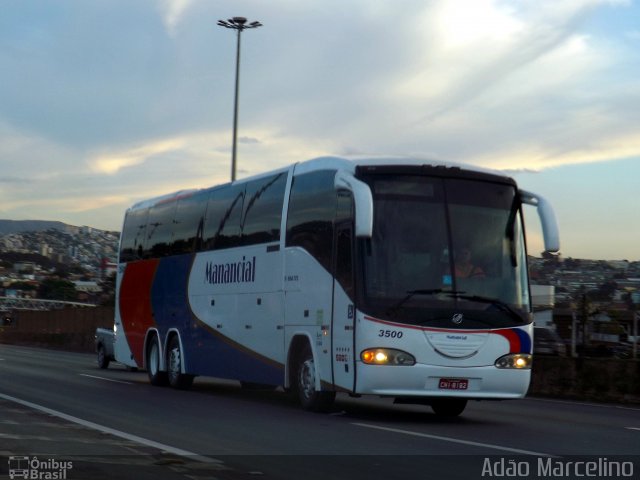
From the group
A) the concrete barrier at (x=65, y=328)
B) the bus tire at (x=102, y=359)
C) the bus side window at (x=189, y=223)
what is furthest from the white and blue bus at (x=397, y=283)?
the concrete barrier at (x=65, y=328)

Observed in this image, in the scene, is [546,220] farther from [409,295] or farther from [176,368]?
[176,368]

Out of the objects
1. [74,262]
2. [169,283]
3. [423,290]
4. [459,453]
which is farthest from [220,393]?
[74,262]

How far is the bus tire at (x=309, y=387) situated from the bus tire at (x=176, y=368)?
595 centimetres

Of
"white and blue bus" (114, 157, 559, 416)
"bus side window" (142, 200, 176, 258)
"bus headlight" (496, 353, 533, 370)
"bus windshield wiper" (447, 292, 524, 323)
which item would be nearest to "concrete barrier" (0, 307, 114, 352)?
"bus side window" (142, 200, 176, 258)

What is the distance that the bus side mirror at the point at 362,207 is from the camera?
14.4 metres

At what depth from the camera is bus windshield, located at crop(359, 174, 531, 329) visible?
1496cm

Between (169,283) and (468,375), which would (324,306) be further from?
(169,283)

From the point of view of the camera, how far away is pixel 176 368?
2284 centimetres

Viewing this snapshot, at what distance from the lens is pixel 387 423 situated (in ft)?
49.0

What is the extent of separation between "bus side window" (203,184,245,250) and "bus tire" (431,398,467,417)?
508cm

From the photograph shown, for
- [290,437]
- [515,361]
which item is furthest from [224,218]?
[290,437]

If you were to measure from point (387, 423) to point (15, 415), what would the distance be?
4753mm
